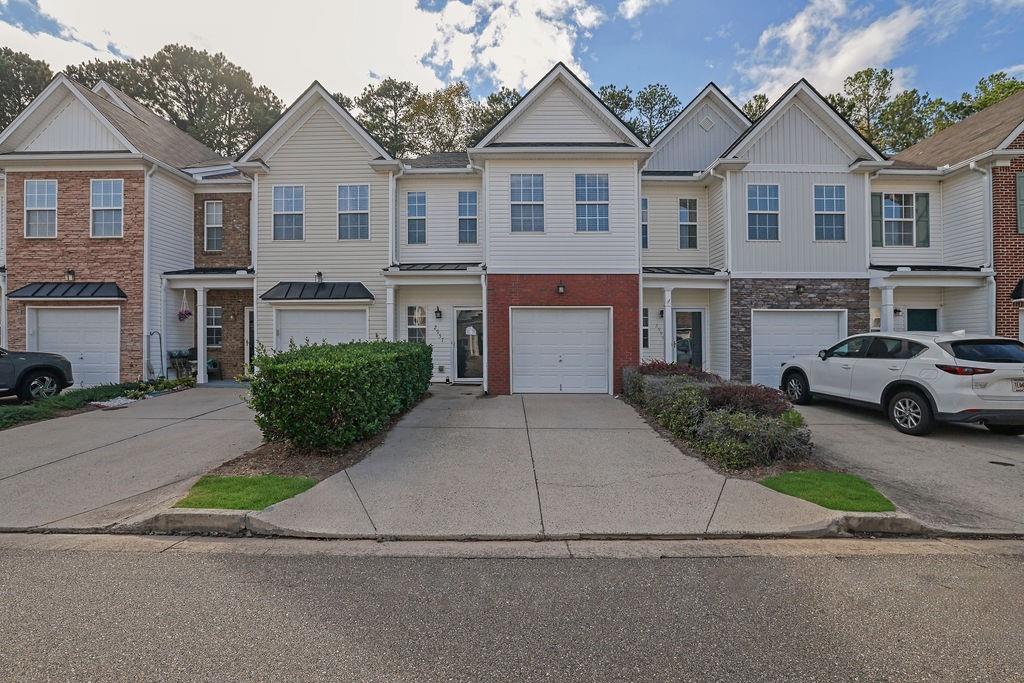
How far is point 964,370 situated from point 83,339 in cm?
1943

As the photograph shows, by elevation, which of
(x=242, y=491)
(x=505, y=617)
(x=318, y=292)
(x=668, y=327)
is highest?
(x=318, y=292)

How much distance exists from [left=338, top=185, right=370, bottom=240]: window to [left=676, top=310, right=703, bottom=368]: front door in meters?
9.32

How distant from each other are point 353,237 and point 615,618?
12.7m

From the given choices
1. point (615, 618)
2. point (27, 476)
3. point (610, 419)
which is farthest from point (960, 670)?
point (27, 476)

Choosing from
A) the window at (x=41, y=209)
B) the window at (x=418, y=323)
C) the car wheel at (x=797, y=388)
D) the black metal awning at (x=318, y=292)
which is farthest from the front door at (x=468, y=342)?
the window at (x=41, y=209)

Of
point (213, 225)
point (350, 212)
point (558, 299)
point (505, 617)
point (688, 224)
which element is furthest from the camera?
point (213, 225)

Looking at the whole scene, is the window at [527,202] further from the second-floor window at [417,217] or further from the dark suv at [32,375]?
the dark suv at [32,375]

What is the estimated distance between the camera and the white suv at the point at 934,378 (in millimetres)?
7352

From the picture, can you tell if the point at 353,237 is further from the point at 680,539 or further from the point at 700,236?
the point at 680,539

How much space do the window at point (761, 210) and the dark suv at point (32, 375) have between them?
57.2 feet

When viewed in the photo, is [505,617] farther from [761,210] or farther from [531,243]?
[761,210]

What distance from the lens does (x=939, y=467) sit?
20.9 ft

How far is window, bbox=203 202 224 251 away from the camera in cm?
1505

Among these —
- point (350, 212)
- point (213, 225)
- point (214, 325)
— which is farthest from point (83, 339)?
point (350, 212)
